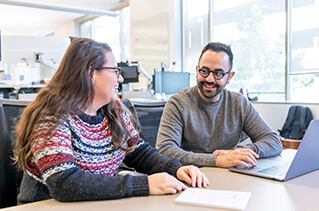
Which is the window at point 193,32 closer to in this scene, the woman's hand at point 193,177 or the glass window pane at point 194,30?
the glass window pane at point 194,30

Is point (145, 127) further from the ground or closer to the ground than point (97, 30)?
closer to the ground

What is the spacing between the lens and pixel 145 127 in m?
1.66

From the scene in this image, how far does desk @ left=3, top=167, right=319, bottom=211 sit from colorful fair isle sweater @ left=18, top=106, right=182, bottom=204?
35 millimetres

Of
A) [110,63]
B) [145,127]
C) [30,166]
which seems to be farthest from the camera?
[145,127]

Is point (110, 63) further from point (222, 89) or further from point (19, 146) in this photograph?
point (222, 89)

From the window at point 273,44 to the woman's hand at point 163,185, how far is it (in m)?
3.61

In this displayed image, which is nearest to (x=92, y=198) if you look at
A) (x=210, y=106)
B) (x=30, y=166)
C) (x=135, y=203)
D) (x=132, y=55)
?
(x=135, y=203)

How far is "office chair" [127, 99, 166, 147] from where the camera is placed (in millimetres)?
1595

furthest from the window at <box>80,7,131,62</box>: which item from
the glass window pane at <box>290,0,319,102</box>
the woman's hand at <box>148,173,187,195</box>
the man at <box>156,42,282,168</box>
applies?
the woman's hand at <box>148,173,187,195</box>

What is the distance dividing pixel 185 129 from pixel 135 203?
81 centimetres

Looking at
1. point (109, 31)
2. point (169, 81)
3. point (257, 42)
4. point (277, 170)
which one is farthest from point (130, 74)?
point (109, 31)

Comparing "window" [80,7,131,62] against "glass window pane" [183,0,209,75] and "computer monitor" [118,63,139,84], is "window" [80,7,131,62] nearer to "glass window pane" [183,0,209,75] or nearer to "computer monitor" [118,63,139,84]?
"glass window pane" [183,0,209,75]

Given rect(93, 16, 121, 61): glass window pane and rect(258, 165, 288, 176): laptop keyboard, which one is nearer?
rect(258, 165, 288, 176): laptop keyboard

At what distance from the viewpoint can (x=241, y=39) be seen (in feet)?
15.9
